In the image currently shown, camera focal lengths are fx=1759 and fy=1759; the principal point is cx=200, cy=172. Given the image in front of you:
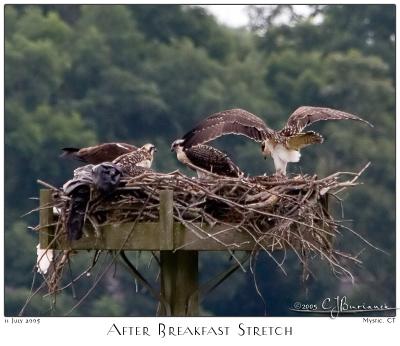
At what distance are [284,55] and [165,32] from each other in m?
3.15

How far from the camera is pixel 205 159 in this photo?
33.8 ft

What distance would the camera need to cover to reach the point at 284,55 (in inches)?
1379

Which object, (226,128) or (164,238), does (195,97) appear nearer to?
(226,128)

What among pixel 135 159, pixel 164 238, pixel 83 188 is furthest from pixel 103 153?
pixel 164 238

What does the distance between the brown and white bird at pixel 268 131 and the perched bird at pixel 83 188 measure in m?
1.10

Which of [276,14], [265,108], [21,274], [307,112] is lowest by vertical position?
[307,112]

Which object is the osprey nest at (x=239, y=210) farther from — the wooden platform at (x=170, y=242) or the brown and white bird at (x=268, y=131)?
the brown and white bird at (x=268, y=131)

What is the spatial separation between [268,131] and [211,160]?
37 cm

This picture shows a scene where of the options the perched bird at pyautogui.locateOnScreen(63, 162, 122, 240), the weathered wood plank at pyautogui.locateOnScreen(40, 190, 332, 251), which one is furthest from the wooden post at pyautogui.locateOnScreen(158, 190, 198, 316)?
the perched bird at pyautogui.locateOnScreen(63, 162, 122, 240)

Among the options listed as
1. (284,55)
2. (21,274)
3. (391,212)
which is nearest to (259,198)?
(21,274)

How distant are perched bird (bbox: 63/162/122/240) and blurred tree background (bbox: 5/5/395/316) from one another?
39.0 ft

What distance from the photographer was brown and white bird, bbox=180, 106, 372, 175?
9.97m

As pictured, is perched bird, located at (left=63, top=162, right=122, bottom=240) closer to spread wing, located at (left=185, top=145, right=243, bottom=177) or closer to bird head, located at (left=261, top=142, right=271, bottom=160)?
spread wing, located at (left=185, top=145, right=243, bottom=177)

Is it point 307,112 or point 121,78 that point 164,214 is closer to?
point 307,112
